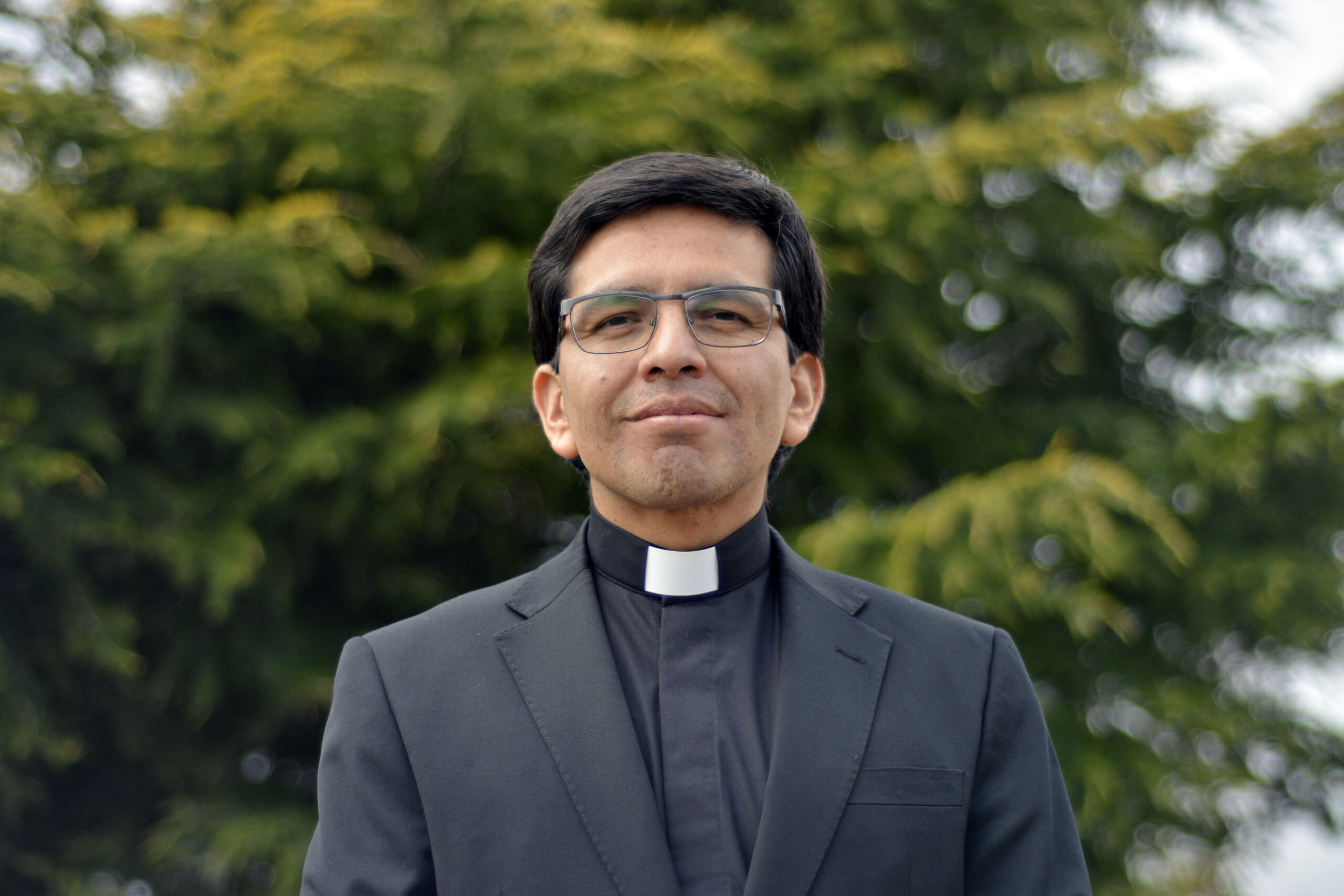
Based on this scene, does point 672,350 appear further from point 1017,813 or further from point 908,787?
point 1017,813

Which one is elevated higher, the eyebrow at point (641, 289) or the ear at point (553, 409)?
the eyebrow at point (641, 289)

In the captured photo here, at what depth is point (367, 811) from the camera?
143cm

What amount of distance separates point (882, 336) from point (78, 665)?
3.39m

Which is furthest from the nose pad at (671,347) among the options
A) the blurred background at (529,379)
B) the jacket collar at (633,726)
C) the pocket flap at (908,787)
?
the blurred background at (529,379)

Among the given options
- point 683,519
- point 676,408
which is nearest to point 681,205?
point 676,408

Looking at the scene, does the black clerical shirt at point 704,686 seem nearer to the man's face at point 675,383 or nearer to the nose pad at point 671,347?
the man's face at point 675,383

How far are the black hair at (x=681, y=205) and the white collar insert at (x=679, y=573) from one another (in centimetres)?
31

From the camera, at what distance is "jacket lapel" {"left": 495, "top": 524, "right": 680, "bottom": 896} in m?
1.36

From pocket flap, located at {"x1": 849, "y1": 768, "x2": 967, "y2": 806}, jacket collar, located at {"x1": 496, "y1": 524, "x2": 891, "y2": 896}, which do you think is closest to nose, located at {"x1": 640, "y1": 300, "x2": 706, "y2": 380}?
jacket collar, located at {"x1": 496, "y1": 524, "x2": 891, "y2": 896}

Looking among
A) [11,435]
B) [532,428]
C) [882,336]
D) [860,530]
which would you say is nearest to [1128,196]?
[882,336]

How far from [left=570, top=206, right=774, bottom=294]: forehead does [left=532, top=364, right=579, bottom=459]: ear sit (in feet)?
0.63

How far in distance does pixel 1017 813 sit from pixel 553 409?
969mm

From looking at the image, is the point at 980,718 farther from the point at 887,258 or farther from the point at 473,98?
the point at 473,98

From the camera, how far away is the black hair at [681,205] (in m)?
1.63
